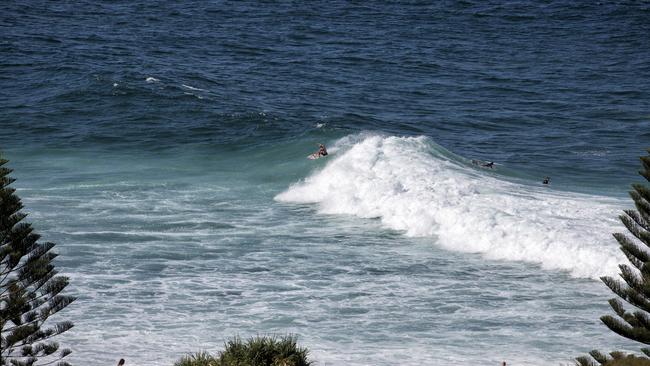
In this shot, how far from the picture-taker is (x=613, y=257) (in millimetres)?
22641

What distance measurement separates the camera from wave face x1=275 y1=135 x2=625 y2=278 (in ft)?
77.0

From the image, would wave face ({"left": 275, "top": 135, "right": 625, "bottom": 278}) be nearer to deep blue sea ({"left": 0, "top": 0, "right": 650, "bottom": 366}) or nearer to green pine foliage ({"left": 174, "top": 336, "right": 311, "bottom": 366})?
deep blue sea ({"left": 0, "top": 0, "right": 650, "bottom": 366})

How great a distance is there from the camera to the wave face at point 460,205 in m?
23.5

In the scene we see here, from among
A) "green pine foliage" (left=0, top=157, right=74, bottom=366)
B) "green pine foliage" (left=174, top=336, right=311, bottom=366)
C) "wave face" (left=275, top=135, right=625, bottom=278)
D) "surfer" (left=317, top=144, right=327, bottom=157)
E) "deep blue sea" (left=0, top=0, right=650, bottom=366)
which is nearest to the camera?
"green pine foliage" (left=174, top=336, right=311, bottom=366)

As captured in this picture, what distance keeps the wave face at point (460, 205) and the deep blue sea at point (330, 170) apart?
0.30ft

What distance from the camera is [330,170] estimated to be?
31625 mm

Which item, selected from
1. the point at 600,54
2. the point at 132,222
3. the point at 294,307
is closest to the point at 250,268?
the point at 294,307

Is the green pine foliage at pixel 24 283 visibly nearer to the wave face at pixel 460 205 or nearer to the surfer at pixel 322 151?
the wave face at pixel 460 205

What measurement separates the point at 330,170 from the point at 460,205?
221 inches

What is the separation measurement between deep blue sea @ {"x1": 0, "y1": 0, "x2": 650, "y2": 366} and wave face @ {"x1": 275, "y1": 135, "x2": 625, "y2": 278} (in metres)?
0.09

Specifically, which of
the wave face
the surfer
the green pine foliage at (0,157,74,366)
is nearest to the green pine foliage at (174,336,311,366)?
the green pine foliage at (0,157,74,366)

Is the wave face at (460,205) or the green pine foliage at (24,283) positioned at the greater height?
the wave face at (460,205)

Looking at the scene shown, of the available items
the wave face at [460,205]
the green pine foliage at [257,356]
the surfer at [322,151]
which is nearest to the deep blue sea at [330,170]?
the wave face at [460,205]

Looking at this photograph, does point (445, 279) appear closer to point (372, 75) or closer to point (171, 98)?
point (171, 98)
